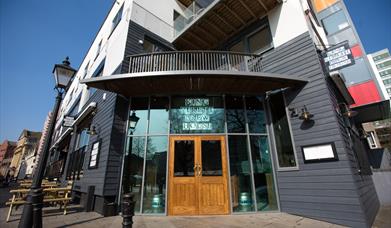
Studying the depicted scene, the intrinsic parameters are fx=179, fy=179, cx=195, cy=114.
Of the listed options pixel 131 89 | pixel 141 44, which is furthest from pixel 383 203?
pixel 141 44

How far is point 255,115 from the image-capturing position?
6484mm

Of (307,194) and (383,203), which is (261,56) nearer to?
(307,194)

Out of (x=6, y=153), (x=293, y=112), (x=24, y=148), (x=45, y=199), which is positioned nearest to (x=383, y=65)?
(x=293, y=112)

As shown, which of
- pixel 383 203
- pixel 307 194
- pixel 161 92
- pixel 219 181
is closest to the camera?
pixel 307 194

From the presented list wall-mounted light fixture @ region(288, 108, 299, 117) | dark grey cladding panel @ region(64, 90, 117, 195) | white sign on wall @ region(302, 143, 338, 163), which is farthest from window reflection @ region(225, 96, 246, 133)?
dark grey cladding panel @ region(64, 90, 117, 195)

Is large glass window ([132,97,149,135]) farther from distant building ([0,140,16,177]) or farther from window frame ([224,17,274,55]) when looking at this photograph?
distant building ([0,140,16,177])

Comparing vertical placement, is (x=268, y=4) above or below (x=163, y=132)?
above

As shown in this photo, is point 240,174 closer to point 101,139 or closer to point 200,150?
point 200,150

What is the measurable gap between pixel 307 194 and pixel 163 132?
463cm

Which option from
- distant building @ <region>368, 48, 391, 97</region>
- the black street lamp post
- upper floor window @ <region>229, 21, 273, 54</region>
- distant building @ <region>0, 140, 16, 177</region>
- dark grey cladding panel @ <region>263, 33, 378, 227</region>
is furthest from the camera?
distant building @ <region>0, 140, 16, 177</region>

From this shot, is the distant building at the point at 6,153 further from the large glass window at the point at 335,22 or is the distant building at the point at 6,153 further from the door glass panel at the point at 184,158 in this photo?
the large glass window at the point at 335,22

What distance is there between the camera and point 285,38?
6285 mm

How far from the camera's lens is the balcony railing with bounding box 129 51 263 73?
22.4 feet

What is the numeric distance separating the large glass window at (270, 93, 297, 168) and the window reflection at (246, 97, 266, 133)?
0.37 metres
